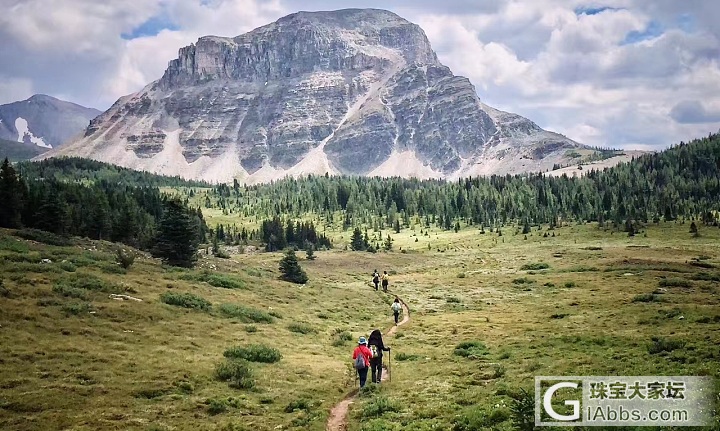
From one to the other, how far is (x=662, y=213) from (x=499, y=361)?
193231 millimetres

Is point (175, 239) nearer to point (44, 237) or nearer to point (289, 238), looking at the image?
point (44, 237)

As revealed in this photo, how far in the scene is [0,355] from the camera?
72.0ft

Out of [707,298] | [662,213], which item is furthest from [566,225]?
[707,298]

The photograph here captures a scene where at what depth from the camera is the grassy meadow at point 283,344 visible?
750 inches

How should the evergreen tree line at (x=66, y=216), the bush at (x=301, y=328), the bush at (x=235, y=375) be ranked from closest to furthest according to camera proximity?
1. the bush at (x=235, y=375)
2. the bush at (x=301, y=328)
3. the evergreen tree line at (x=66, y=216)

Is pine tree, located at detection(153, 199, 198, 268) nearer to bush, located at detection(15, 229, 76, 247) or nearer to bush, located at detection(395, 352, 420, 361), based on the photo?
bush, located at detection(15, 229, 76, 247)

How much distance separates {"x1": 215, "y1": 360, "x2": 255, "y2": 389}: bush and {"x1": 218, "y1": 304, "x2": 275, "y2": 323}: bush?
41.5 ft

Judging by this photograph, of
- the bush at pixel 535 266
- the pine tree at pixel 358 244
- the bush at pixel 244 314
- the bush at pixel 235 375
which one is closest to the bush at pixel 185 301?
the bush at pixel 244 314

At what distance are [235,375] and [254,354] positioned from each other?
4.18 meters

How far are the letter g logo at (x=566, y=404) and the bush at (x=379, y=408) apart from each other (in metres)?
5.89

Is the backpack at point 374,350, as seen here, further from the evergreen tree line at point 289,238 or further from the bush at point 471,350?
the evergreen tree line at point 289,238

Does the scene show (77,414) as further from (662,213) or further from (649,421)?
(662,213)

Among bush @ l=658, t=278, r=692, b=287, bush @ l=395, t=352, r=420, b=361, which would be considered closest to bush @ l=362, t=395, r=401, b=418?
bush @ l=395, t=352, r=420, b=361

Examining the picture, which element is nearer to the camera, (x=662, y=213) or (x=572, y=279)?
(x=572, y=279)
